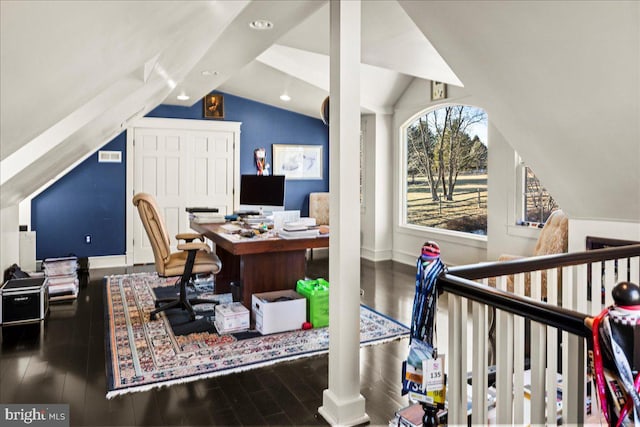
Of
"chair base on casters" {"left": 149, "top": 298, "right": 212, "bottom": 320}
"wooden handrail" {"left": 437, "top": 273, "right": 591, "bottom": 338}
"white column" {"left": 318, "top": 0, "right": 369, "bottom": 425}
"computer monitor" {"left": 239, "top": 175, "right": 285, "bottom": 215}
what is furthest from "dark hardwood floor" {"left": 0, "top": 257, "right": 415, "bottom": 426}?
"computer monitor" {"left": 239, "top": 175, "right": 285, "bottom": 215}

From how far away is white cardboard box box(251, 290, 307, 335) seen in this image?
346cm

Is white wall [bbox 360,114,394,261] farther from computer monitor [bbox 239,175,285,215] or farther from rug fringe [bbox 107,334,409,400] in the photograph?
rug fringe [bbox 107,334,409,400]

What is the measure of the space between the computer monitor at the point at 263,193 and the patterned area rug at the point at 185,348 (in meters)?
1.58

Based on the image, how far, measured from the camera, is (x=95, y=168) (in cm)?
628

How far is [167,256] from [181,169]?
3322mm

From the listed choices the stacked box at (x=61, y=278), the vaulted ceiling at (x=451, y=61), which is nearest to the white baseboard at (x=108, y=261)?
the stacked box at (x=61, y=278)

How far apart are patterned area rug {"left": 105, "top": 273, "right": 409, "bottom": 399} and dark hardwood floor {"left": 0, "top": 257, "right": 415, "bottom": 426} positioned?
0.08m

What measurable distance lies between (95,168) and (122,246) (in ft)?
3.97

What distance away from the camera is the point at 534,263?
1.63 metres

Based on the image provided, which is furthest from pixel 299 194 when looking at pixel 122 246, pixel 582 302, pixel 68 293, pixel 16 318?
pixel 582 302

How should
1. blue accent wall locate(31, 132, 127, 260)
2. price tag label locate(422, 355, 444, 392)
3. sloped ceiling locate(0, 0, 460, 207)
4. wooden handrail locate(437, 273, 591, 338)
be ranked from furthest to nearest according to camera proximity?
1. blue accent wall locate(31, 132, 127, 260)
2. price tag label locate(422, 355, 444, 392)
3. wooden handrail locate(437, 273, 591, 338)
4. sloped ceiling locate(0, 0, 460, 207)

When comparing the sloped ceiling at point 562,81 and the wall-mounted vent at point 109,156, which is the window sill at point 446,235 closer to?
the sloped ceiling at point 562,81

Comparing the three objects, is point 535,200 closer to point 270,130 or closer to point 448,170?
point 448,170

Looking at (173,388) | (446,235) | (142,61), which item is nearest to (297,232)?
(173,388)
